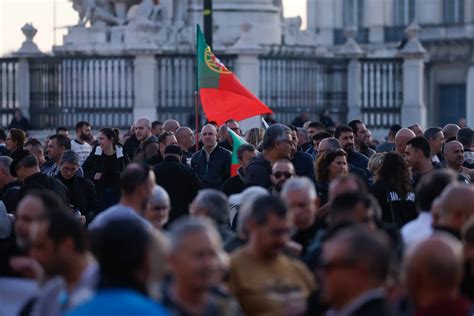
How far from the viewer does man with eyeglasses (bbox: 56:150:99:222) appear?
18656 millimetres

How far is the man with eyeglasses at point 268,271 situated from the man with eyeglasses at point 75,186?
824 cm

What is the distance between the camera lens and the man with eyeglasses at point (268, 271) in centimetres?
1002

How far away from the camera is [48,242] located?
32.1 ft

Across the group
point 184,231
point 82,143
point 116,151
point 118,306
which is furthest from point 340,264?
point 82,143

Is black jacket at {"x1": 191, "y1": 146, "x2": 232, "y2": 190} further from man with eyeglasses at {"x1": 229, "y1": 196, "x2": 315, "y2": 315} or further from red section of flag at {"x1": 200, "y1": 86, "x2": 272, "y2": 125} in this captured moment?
man with eyeglasses at {"x1": 229, "y1": 196, "x2": 315, "y2": 315}

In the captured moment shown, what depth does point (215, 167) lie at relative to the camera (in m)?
21.6

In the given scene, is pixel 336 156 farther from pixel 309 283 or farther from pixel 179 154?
pixel 309 283

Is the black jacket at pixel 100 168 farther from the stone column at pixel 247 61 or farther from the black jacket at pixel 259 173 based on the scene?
the stone column at pixel 247 61

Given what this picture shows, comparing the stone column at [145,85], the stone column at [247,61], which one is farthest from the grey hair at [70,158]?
the stone column at [247,61]

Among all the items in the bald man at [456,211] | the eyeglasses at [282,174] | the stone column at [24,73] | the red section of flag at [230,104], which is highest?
the stone column at [24,73]

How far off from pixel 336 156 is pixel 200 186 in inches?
94.6

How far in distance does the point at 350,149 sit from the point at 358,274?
12358 mm

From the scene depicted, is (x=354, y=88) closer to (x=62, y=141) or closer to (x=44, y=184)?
(x=62, y=141)

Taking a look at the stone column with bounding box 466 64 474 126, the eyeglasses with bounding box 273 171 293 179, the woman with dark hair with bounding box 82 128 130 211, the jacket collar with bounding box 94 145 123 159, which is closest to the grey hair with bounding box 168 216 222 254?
the eyeglasses with bounding box 273 171 293 179
